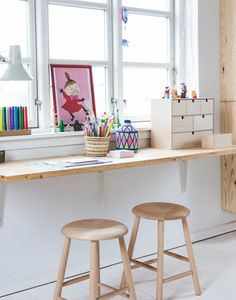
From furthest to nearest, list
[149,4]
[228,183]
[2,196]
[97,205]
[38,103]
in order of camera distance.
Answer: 1. [228,183]
2. [149,4]
3. [97,205]
4. [38,103]
5. [2,196]

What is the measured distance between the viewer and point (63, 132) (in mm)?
3145

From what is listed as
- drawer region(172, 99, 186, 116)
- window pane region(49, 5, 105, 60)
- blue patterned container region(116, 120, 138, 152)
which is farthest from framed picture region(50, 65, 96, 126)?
drawer region(172, 99, 186, 116)

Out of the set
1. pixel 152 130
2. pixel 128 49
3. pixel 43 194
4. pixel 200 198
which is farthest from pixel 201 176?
pixel 43 194

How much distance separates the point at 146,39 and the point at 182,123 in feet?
2.53

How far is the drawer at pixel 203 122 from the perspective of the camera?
3.50 m

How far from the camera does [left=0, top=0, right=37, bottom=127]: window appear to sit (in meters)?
3.02

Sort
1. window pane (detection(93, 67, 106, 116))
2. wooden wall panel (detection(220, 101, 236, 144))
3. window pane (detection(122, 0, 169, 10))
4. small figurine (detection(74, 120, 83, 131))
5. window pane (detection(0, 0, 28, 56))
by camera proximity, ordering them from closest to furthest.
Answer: window pane (detection(0, 0, 28, 56)), small figurine (detection(74, 120, 83, 131)), window pane (detection(93, 67, 106, 116)), window pane (detection(122, 0, 169, 10)), wooden wall panel (detection(220, 101, 236, 144))

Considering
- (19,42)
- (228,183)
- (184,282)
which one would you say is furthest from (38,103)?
(228,183)

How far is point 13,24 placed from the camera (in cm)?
305

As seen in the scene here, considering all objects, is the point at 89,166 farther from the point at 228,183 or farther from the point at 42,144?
the point at 228,183

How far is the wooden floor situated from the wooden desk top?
0.76 metres

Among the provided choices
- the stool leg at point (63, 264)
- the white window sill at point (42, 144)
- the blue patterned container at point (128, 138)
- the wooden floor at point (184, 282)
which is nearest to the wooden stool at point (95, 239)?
the stool leg at point (63, 264)

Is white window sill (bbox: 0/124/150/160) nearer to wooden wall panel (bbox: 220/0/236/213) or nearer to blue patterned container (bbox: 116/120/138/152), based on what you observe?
Result: blue patterned container (bbox: 116/120/138/152)

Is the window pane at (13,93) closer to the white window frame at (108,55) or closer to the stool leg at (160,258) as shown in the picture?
the white window frame at (108,55)
